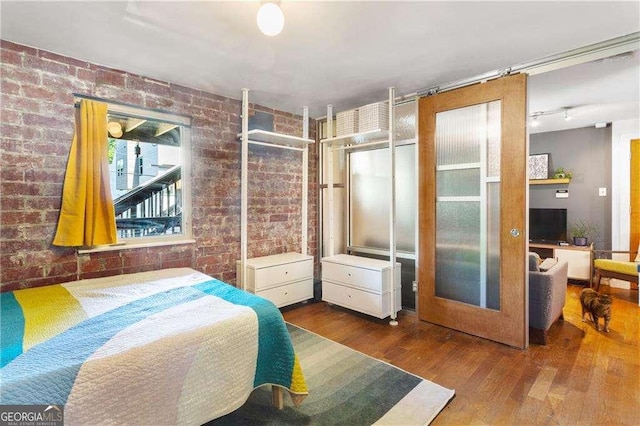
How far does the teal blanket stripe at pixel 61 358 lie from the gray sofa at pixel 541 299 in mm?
2196

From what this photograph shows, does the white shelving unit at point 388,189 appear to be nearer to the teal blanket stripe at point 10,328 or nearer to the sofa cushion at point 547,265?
the sofa cushion at point 547,265

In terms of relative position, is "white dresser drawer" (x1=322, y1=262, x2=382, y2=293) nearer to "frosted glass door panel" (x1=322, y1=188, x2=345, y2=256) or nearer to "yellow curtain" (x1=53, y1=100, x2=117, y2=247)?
"frosted glass door panel" (x1=322, y1=188, x2=345, y2=256)

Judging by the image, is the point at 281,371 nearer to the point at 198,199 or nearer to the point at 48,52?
the point at 198,199

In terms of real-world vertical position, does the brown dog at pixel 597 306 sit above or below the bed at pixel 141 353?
below

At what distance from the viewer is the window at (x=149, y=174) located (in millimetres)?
2758

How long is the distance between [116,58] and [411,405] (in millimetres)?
3211

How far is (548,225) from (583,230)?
1.38ft

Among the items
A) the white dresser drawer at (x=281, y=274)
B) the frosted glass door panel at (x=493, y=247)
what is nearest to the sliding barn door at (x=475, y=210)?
the frosted glass door panel at (x=493, y=247)

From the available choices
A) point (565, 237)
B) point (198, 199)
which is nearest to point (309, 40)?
point (198, 199)

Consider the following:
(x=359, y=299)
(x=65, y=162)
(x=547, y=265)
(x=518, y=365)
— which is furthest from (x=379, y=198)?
(x=65, y=162)

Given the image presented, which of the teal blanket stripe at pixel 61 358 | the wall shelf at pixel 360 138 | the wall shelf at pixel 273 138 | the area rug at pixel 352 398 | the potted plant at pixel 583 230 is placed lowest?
the area rug at pixel 352 398

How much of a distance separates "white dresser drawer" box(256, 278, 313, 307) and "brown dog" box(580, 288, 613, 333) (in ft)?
8.91

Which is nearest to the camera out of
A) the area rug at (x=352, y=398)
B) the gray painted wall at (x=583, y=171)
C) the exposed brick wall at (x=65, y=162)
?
the area rug at (x=352, y=398)

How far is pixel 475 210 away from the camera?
278 cm
